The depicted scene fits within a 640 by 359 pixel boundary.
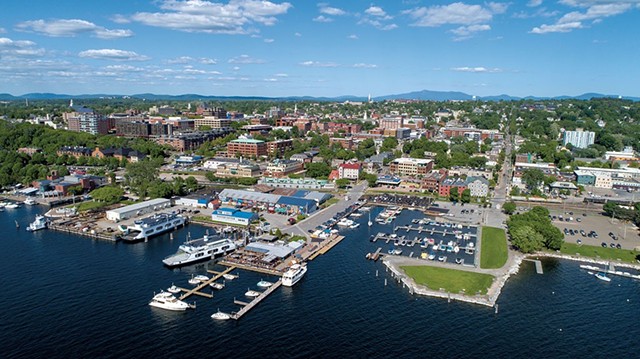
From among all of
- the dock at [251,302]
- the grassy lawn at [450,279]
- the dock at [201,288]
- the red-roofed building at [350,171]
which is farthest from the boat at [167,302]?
the red-roofed building at [350,171]

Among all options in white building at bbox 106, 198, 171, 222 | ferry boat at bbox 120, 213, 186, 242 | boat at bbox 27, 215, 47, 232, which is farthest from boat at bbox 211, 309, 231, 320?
boat at bbox 27, 215, 47, 232

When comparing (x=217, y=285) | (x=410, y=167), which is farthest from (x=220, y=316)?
(x=410, y=167)

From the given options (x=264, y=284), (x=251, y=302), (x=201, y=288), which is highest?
(x=264, y=284)

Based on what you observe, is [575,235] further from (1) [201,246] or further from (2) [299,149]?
(2) [299,149]

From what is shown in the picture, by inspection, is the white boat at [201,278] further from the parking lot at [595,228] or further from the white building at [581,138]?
the white building at [581,138]

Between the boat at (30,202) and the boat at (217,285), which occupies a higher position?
the boat at (30,202)

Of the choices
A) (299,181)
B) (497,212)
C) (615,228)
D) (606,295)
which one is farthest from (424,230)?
(299,181)

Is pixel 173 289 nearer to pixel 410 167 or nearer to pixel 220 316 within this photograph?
pixel 220 316
